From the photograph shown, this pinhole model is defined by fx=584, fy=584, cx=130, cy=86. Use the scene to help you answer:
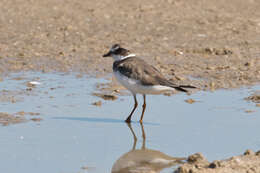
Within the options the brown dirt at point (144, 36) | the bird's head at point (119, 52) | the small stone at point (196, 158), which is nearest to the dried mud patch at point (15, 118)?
the bird's head at point (119, 52)

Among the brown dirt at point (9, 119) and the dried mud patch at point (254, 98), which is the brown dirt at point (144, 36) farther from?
the brown dirt at point (9, 119)

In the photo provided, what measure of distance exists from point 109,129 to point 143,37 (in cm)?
583

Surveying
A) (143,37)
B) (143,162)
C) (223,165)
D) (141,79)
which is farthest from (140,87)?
(143,37)

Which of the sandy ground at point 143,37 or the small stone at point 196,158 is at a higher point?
the sandy ground at point 143,37

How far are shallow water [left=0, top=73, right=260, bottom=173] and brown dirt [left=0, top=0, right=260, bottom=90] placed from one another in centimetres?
125

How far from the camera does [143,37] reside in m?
12.9

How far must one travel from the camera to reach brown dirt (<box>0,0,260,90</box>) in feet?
35.0

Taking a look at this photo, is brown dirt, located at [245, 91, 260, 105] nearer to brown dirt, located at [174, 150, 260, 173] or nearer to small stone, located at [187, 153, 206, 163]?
brown dirt, located at [174, 150, 260, 173]

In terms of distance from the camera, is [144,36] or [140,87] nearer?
[140,87]

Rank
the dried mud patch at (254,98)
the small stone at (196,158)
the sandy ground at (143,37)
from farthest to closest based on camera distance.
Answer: the sandy ground at (143,37)
the dried mud patch at (254,98)
the small stone at (196,158)

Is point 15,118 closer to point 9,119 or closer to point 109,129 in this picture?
point 9,119

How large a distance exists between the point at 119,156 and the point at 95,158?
27 cm

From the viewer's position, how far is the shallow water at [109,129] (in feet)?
20.2

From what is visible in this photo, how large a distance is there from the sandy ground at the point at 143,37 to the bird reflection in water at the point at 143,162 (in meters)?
1.92
